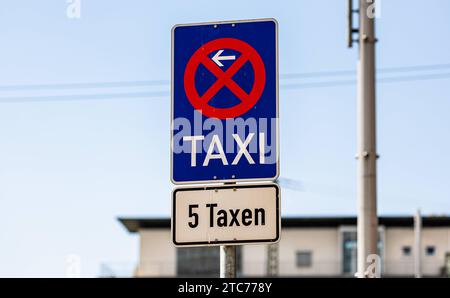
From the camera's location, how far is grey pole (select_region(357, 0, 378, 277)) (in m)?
13.0

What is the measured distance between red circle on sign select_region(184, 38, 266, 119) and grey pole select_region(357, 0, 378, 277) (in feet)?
16.5

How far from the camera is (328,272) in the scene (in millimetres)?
79125

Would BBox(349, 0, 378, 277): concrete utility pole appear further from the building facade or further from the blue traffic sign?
the building facade

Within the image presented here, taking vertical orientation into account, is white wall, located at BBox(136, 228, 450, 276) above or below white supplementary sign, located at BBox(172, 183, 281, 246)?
below

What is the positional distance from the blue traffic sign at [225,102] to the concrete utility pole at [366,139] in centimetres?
502

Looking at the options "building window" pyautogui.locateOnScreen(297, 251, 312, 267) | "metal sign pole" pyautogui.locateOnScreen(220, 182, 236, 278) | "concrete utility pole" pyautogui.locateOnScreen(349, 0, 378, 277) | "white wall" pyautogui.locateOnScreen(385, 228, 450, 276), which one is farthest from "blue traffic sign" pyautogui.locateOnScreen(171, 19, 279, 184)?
"building window" pyautogui.locateOnScreen(297, 251, 312, 267)

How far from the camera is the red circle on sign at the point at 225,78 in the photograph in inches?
310

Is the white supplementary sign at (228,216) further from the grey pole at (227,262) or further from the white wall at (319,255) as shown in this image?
the white wall at (319,255)

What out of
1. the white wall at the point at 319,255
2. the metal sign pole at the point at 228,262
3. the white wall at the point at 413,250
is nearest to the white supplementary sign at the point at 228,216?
the metal sign pole at the point at 228,262
